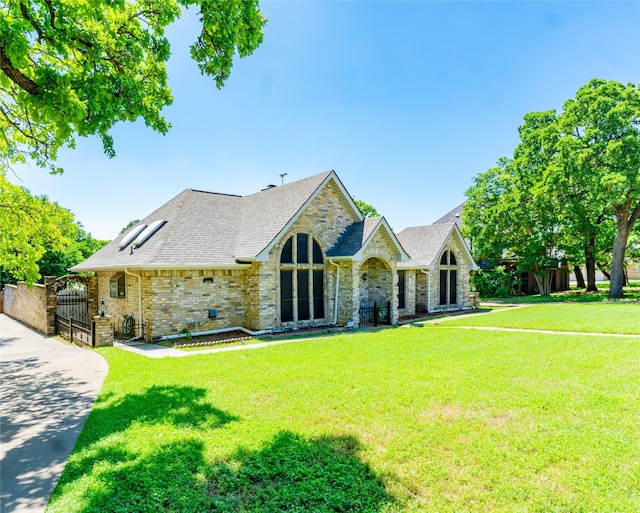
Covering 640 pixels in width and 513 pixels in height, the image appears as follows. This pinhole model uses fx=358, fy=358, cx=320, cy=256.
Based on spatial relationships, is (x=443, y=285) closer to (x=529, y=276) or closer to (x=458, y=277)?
(x=458, y=277)

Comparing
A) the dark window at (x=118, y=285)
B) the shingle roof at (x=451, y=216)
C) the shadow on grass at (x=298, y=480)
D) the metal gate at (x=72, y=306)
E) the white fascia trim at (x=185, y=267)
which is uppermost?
the shingle roof at (x=451, y=216)

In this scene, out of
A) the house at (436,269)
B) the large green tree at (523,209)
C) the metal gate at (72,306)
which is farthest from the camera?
the large green tree at (523,209)

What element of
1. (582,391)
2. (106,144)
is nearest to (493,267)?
(582,391)

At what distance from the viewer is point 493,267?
1316 inches

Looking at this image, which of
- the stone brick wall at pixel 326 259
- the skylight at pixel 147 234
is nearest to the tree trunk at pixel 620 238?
the stone brick wall at pixel 326 259

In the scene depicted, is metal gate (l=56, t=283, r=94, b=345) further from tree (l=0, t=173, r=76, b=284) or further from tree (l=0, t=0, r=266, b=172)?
tree (l=0, t=0, r=266, b=172)

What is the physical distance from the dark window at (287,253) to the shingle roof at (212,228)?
2.92ft

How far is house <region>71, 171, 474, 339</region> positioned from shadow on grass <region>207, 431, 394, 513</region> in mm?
9913

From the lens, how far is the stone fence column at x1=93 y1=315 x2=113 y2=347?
12.9 m

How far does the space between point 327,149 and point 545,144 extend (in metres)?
18.4

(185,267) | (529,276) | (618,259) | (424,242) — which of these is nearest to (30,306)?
(185,267)

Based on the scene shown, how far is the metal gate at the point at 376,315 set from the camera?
690 inches

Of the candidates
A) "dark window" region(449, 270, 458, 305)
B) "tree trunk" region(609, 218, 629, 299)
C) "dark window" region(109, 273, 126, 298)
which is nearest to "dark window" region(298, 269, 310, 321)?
"dark window" region(109, 273, 126, 298)

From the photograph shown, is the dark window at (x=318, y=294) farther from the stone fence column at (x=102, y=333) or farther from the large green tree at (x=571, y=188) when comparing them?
the large green tree at (x=571, y=188)
